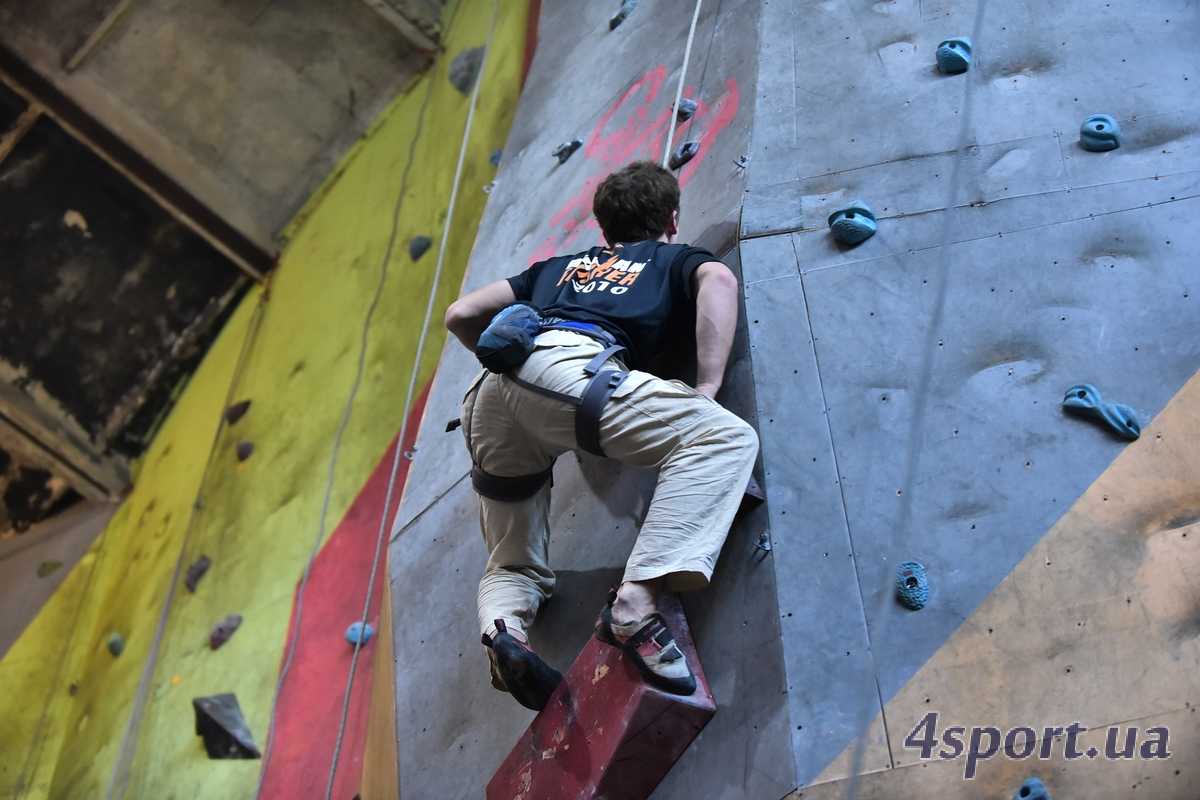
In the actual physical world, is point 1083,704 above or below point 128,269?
below

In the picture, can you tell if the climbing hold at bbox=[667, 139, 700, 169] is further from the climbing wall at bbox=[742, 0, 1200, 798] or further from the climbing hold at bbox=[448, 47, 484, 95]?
the climbing hold at bbox=[448, 47, 484, 95]

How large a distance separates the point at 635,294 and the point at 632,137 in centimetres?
97

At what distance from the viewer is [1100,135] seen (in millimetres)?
2309

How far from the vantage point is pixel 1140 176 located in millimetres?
2260

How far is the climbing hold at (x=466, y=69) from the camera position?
4.67 metres

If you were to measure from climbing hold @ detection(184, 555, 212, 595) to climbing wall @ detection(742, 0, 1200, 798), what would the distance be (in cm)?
227

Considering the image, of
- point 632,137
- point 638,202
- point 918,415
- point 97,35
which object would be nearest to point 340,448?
point 632,137

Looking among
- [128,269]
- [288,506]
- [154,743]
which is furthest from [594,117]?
[128,269]

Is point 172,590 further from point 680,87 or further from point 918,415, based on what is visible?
point 918,415

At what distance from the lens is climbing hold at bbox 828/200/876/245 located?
228 cm

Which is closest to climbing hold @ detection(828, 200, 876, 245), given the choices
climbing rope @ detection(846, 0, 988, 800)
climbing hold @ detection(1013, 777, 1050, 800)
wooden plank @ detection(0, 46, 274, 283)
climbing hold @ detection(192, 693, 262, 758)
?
climbing rope @ detection(846, 0, 988, 800)

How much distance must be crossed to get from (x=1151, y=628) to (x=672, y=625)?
645mm

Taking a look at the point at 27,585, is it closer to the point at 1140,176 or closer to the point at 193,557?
the point at 193,557

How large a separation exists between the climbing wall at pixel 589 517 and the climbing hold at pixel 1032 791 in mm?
283
